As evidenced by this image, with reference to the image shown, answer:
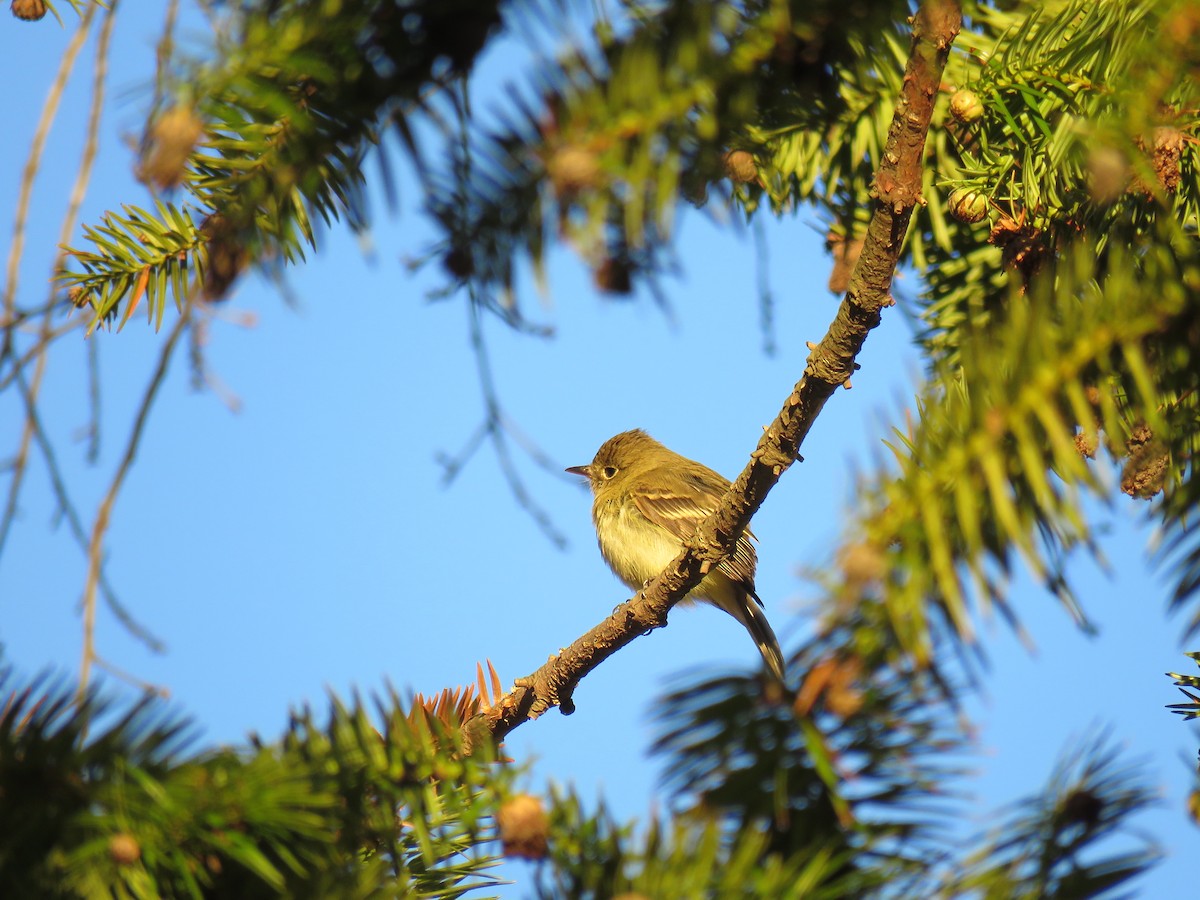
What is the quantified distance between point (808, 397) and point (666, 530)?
175 inches

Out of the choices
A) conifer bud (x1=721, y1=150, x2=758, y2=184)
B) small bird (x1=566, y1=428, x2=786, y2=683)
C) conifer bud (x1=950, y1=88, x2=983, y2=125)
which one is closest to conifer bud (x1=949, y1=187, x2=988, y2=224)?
conifer bud (x1=950, y1=88, x2=983, y2=125)

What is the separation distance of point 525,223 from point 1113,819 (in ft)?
3.02

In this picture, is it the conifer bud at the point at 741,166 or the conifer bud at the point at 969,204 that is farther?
the conifer bud at the point at 969,204

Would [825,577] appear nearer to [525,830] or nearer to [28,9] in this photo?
[525,830]

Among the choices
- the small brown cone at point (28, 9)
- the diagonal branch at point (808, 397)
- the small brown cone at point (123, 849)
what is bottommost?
the small brown cone at point (123, 849)

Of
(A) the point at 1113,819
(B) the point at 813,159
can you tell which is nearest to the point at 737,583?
(B) the point at 813,159

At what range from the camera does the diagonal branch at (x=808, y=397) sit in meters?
1.63

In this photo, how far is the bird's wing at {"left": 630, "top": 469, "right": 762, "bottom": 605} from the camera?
6801 millimetres

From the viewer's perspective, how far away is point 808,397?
256 cm

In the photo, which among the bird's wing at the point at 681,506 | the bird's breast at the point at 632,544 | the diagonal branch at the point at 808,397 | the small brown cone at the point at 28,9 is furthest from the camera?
the bird's breast at the point at 632,544

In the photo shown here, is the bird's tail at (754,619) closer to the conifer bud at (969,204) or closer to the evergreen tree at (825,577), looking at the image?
the conifer bud at (969,204)

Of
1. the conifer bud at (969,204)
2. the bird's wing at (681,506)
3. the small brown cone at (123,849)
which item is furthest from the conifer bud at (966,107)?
the bird's wing at (681,506)

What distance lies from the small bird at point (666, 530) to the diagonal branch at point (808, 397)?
256 cm

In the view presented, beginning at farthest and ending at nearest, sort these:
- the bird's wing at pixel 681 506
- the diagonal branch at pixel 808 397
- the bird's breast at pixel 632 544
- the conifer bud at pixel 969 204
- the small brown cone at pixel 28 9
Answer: the bird's breast at pixel 632 544 < the bird's wing at pixel 681 506 < the conifer bud at pixel 969 204 < the small brown cone at pixel 28 9 < the diagonal branch at pixel 808 397
